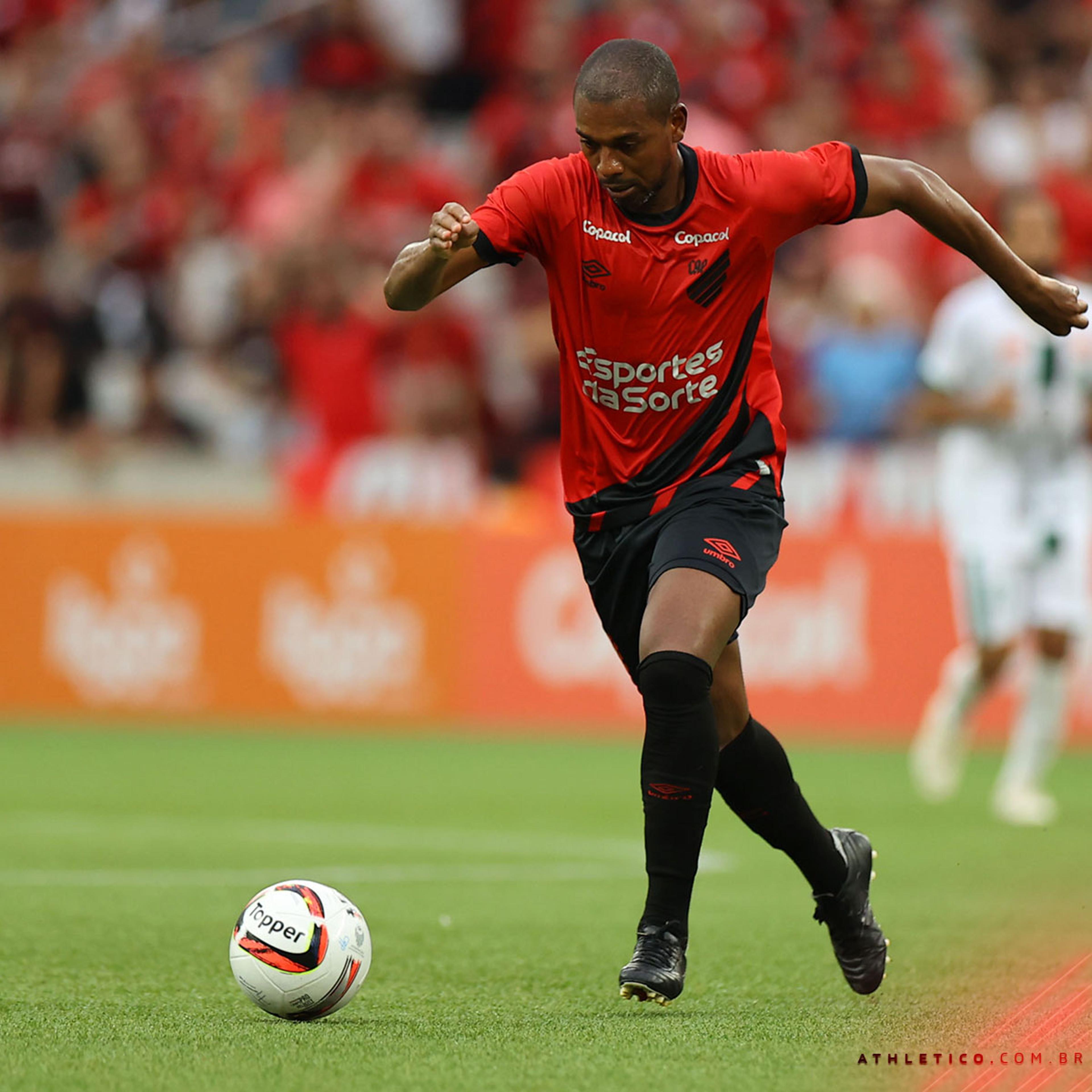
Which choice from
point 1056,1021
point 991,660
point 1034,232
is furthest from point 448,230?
point 991,660

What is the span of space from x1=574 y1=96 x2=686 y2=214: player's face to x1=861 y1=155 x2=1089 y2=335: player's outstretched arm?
517 mm

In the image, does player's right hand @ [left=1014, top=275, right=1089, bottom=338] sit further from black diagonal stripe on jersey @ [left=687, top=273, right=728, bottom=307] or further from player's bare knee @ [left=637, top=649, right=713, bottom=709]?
player's bare knee @ [left=637, top=649, right=713, bottom=709]

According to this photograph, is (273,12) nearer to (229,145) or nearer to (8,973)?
(229,145)

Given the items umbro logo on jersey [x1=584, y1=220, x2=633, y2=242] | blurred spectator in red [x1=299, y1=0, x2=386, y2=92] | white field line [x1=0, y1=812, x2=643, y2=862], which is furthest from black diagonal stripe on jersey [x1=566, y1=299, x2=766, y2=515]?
blurred spectator in red [x1=299, y1=0, x2=386, y2=92]

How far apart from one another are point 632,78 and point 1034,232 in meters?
4.77

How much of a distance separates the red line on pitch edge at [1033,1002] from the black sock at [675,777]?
0.74 meters

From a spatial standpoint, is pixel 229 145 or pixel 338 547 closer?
pixel 338 547

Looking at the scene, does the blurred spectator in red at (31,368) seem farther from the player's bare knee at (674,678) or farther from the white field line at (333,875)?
the player's bare knee at (674,678)

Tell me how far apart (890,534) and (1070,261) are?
2.73 metres

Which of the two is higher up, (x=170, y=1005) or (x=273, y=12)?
(x=273, y=12)

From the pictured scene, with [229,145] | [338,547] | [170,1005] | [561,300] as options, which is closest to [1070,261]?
[338,547]

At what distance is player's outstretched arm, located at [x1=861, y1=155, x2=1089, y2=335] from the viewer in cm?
527

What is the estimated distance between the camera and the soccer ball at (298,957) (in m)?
4.79

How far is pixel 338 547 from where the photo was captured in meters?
13.8
